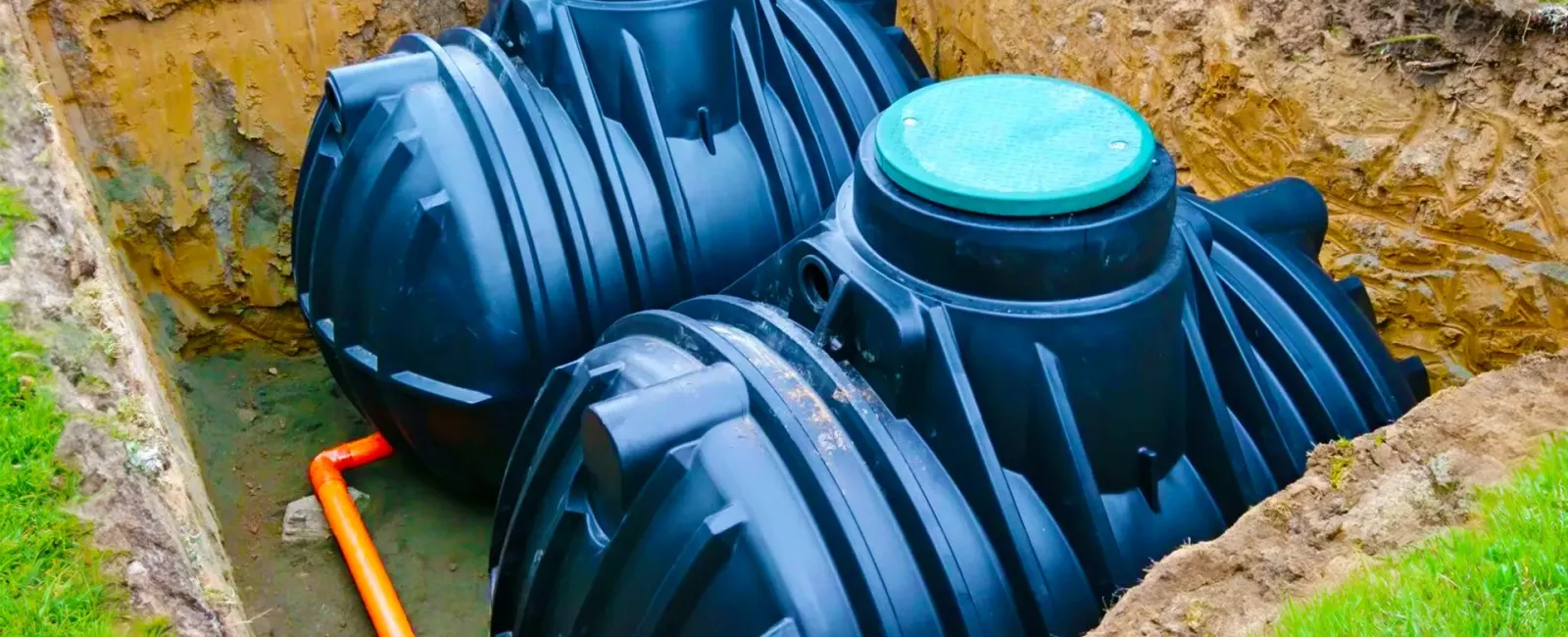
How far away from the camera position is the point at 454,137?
3.51 meters

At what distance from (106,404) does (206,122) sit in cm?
285

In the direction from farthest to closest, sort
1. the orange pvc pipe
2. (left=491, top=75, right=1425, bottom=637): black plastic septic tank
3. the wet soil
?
the wet soil, the orange pvc pipe, (left=491, top=75, right=1425, bottom=637): black plastic septic tank

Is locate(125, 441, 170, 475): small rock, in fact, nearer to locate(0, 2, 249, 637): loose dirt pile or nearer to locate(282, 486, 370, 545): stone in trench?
locate(0, 2, 249, 637): loose dirt pile

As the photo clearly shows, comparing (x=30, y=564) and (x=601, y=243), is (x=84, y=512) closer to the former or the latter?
(x=30, y=564)

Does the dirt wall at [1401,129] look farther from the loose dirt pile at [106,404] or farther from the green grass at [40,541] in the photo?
the green grass at [40,541]

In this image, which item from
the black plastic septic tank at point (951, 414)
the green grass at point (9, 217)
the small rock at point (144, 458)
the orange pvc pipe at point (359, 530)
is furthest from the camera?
the orange pvc pipe at point (359, 530)

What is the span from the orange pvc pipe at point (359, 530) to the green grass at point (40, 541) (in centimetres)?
152

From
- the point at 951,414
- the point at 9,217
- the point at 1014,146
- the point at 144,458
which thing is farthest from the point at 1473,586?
the point at 9,217

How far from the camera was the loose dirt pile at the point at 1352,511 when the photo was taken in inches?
80.7

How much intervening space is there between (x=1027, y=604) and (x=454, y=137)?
2.14 m

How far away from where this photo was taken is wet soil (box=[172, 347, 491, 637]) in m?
4.12

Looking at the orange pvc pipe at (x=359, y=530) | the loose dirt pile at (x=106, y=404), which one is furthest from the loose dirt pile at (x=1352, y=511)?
the orange pvc pipe at (x=359, y=530)

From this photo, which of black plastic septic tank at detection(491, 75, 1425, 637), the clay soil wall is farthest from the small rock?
the clay soil wall

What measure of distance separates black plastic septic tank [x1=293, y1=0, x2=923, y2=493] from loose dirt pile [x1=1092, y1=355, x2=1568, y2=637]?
5.99 feet
